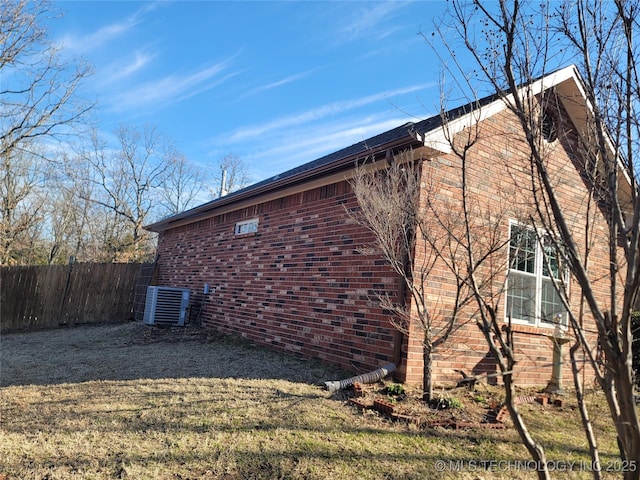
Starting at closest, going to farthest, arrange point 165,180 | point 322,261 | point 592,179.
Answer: point 592,179, point 322,261, point 165,180

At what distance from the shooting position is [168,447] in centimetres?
338

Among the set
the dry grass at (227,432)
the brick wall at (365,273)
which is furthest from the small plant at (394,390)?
the dry grass at (227,432)

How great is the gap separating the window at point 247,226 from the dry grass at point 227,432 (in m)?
3.71

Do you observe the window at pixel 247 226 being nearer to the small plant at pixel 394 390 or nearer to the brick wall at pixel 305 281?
the brick wall at pixel 305 281

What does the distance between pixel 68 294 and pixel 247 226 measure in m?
7.49

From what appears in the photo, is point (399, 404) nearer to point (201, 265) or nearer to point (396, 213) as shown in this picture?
point (396, 213)

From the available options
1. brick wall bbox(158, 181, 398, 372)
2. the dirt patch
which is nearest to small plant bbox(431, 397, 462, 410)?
brick wall bbox(158, 181, 398, 372)

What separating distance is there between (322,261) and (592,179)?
182 inches

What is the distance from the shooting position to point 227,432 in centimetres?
366

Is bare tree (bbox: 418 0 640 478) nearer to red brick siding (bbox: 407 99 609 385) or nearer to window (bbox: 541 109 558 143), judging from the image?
window (bbox: 541 109 558 143)

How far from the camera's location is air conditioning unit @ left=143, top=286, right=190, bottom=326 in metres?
10.1

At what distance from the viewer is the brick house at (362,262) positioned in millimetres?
5336

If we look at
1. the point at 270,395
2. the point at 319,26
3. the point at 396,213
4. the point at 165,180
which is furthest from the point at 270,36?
the point at 165,180

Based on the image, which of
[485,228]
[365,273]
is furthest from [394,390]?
[485,228]
